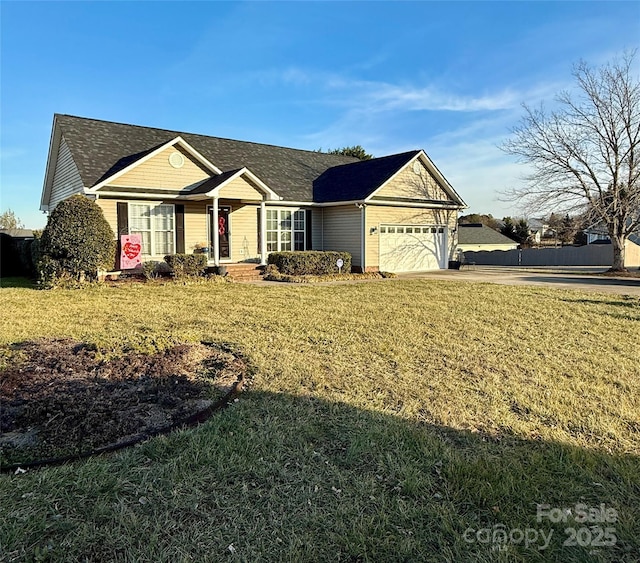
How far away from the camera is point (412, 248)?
20516mm

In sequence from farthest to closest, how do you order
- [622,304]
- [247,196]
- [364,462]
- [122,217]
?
[247,196], [122,217], [622,304], [364,462]

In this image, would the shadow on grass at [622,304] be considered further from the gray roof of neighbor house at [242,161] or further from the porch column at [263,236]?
the porch column at [263,236]

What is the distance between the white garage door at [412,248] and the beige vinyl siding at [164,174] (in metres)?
Result: 8.22

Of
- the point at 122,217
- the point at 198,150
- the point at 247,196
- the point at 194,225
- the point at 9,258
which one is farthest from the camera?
the point at 9,258

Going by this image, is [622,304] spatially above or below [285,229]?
below

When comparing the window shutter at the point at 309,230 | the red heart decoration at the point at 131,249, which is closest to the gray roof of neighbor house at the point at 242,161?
the window shutter at the point at 309,230

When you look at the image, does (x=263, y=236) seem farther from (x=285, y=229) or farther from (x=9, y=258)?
(x=9, y=258)

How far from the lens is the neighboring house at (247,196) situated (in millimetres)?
15000

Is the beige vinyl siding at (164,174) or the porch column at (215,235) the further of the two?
the porch column at (215,235)

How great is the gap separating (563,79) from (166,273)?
69.9 ft

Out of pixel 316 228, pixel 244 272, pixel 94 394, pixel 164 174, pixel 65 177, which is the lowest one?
pixel 94 394

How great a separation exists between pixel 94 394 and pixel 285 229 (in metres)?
15.2

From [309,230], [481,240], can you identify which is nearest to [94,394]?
[309,230]

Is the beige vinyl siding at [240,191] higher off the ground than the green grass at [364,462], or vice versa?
the beige vinyl siding at [240,191]
